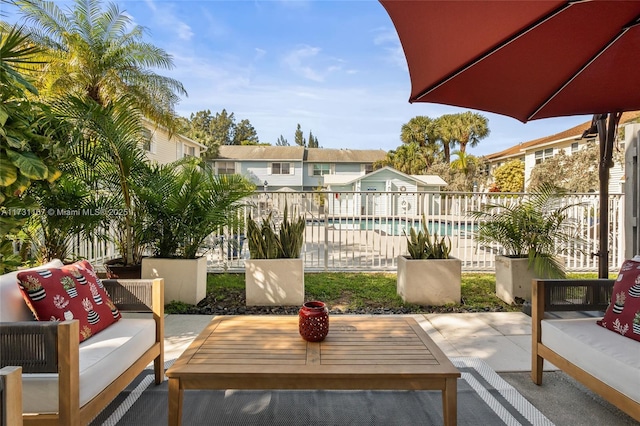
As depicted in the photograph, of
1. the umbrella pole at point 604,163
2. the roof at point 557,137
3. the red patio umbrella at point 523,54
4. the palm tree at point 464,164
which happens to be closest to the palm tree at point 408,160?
the palm tree at point 464,164

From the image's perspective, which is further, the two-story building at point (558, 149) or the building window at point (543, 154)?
the building window at point (543, 154)

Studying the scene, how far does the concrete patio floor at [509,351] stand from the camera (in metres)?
2.10

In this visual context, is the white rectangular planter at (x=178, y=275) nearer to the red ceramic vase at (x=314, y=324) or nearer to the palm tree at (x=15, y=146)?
the palm tree at (x=15, y=146)

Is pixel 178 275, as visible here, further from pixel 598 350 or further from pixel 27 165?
Answer: pixel 598 350

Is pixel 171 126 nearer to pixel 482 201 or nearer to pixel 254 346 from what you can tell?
pixel 482 201

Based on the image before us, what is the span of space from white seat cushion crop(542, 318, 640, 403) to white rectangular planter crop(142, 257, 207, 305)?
11.8 ft

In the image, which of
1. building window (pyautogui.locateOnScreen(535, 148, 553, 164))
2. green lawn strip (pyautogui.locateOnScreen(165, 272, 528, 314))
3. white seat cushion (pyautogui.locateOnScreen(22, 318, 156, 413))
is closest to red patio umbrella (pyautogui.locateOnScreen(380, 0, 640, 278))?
white seat cushion (pyautogui.locateOnScreen(22, 318, 156, 413))

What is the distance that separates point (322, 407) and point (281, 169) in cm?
2404

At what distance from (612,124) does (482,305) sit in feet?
7.69

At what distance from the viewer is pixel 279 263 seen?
4.23 meters

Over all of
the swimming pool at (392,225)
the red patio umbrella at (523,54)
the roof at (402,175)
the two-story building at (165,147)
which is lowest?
the swimming pool at (392,225)

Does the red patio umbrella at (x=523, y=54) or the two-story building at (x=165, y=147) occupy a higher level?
the two-story building at (x=165, y=147)

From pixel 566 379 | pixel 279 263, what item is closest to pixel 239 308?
pixel 279 263

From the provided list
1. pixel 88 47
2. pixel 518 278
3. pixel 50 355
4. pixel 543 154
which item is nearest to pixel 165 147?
pixel 88 47
